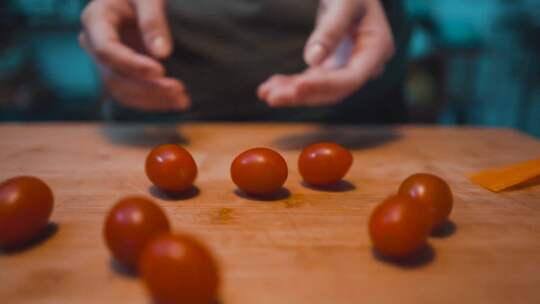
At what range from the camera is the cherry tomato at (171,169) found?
81 cm

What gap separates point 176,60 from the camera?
59.6 inches

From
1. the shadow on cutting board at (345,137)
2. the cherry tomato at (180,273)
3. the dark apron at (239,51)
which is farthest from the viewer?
the dark apron at (239,51)

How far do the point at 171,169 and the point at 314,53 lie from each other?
0.49 metres

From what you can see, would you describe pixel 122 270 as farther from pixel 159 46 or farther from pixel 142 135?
pixel 142 135

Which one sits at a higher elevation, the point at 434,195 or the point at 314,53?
the point at 314,53

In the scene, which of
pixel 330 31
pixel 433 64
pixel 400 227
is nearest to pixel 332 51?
pixel 330 31

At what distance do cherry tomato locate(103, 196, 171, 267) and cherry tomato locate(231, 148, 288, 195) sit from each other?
10.0 inches

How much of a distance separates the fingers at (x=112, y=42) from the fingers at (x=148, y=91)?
0.05 metres

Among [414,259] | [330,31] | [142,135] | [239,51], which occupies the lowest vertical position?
[142,135]

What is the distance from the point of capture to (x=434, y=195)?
690mm

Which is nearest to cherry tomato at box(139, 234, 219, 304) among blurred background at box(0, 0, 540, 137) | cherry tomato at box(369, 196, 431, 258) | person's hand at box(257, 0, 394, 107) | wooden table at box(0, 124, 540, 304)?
wooden table at box(0, 124, 540, 304)

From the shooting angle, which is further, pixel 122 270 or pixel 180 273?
pixel 122 270

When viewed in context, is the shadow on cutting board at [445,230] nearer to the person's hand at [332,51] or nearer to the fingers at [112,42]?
the person's hand at [332,51]

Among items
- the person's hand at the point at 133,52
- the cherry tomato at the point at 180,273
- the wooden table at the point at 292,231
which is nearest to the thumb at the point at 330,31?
the wooden table at the point at 292,231
